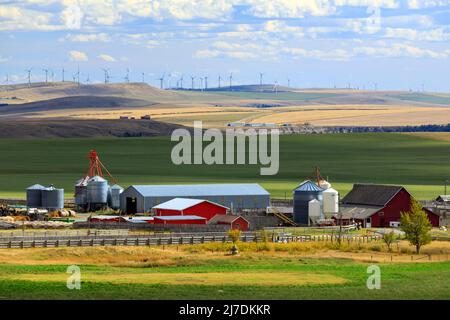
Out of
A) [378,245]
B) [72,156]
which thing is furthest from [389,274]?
[72,156]

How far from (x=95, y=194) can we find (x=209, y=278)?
43.7 meters

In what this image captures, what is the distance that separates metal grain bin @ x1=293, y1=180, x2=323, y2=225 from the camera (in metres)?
81.0

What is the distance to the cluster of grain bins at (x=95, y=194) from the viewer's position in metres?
91.7

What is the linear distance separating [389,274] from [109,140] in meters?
137

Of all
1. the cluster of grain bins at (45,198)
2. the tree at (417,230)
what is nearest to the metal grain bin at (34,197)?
the cluster of grain bins at (45,198)

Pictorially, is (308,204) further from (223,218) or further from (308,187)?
(223,218)

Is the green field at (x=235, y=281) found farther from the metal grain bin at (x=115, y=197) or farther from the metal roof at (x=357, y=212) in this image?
the metal grain bin at (x=115, y=197)

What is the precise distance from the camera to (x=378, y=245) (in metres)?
66.3

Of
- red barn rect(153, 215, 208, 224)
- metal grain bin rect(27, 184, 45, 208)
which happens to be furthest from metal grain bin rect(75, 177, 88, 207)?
red barn rect(153, 215, 208, 224)

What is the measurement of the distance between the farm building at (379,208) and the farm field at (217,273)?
1577cm

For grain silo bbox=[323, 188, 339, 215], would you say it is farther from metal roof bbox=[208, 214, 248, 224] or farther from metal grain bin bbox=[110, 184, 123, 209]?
metal grain bin bbox=[110, 184, 123, 209]

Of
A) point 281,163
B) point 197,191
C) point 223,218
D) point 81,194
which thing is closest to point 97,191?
point 81,194
